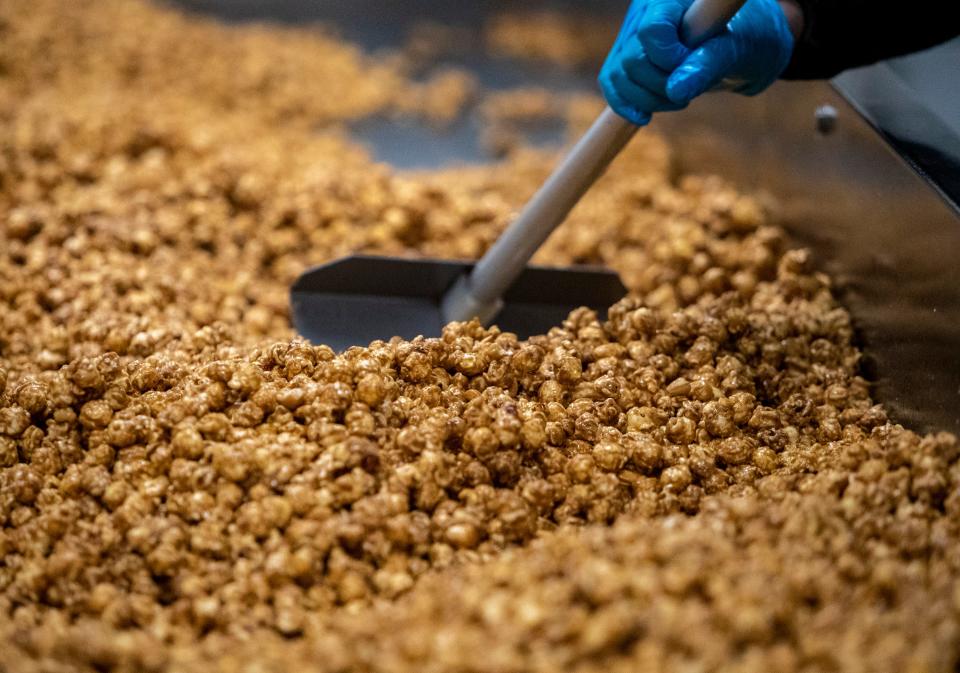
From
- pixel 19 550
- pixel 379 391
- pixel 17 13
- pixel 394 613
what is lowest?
pixel 19 550

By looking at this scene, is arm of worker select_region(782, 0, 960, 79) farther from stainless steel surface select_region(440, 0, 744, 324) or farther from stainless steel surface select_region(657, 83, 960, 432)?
stainless steel surface select_region(440, 0, 744, 324)

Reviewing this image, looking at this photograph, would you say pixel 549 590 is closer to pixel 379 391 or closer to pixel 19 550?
pixel 379 391

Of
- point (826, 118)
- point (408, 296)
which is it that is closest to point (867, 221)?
point (826, 118)

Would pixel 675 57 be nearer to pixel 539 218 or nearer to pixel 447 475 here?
pixel 539 218

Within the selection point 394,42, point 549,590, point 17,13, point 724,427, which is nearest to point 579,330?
point 724,427

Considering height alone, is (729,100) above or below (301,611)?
above

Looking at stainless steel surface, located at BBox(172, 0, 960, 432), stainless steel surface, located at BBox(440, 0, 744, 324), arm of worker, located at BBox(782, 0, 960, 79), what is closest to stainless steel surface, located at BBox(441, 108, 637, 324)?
stainless steel surface, located at BBox(440, 0, 744, 324)

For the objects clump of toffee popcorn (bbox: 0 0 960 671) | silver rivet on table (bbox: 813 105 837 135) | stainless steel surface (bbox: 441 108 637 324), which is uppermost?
silver rivet on table (bbox: 813 105 837 135)
